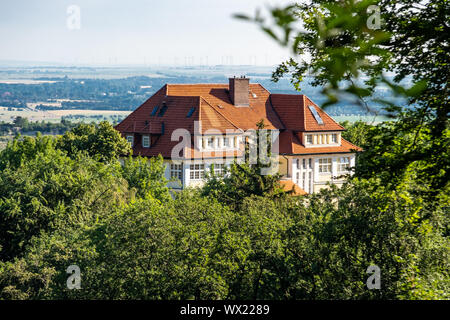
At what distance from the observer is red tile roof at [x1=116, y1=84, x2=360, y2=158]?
8119 centimetres

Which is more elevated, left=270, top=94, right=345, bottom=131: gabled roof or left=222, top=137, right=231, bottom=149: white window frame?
left=270, top=94, right=345, bottom=131: gabled roof

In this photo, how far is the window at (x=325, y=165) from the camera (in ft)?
278

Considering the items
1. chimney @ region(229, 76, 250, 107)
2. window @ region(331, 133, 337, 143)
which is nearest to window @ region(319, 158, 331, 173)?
window @ region(331, 133, 337, 143)

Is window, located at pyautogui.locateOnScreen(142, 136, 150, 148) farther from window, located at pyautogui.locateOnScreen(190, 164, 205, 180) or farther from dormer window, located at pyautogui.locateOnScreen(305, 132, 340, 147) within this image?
dormer window, located at pyautogui.locateOnScreen(305, 132, 340, 147)

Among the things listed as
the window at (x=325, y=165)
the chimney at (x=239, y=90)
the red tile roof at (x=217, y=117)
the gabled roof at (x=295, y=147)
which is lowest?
the window at (x=325, y=165)

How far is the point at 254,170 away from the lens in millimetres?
49219

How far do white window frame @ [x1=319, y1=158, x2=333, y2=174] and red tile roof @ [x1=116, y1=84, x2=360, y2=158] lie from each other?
44.7 inches

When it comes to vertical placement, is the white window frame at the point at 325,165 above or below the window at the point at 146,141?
below

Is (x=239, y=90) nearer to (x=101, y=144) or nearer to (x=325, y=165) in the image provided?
(x=325, y=165)

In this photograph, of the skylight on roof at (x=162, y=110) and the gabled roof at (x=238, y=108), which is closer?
the skylight on roof at (x=162, y=110)

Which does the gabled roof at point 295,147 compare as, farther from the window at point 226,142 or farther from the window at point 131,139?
the window at point 131,139

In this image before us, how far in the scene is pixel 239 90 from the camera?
88688 millimetres

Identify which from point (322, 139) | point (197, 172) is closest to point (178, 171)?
point (197, 172)

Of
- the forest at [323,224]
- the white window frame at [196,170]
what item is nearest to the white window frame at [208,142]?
the white window frame at [196,170]
